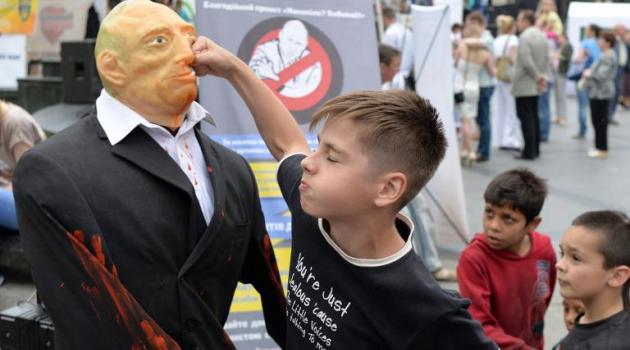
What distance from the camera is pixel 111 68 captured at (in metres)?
1.98

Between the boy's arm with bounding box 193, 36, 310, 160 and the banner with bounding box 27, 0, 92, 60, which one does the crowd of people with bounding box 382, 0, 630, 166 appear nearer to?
the banner with bounding box 27, 0, 92, 60

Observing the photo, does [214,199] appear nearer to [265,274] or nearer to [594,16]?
[265,274]

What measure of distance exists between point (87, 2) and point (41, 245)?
341 inches

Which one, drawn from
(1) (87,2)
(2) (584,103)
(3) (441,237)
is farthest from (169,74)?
(2) (584,103)

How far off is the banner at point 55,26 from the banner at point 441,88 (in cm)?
511

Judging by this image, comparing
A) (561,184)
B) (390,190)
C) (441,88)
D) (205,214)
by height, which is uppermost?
(390,190)

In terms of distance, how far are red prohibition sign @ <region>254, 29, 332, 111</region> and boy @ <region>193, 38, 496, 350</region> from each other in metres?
1.94

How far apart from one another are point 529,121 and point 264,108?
8.97 meters

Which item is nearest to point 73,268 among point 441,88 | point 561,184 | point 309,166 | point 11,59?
point 309,166

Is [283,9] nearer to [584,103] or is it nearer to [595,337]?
[595,337]

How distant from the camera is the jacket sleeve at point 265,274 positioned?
86.7 inches

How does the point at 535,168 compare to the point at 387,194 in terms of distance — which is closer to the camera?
the point at 387,194

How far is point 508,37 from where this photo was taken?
11062 mm

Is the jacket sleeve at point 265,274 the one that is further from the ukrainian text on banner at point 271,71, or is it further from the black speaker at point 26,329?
the ukrainian text on banner at point 271,71
